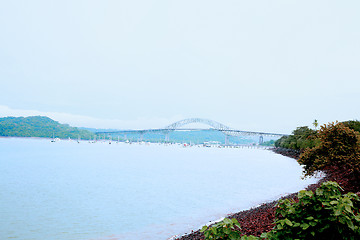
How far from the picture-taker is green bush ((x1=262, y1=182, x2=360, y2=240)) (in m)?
4.41

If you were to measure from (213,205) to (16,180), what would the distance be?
88.0ft

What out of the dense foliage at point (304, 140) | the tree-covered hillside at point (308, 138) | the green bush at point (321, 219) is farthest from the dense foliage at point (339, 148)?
the green bush at point (321, 219)

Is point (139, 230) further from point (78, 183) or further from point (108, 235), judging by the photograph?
point (78, 183)

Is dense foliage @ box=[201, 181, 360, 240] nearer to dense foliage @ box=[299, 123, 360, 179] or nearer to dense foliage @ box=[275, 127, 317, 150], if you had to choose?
dense foliage @ box=[299, 123, 360, 179]

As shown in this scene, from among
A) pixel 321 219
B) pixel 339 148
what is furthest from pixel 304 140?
pixel 321 219

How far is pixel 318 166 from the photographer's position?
1711 centimetres

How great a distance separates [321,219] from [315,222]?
0.60 feet

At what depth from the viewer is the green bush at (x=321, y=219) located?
4406 mm

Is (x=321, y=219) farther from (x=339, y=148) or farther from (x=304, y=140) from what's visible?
(x=304, y=140)

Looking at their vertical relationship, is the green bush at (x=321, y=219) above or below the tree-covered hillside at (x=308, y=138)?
below

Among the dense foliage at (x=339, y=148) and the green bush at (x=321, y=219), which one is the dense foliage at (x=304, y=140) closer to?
the dense foliage at (x=339, y=148)

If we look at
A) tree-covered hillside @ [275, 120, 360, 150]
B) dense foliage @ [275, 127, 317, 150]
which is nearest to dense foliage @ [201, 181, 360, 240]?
tree-covered hillside @ [275, 120, 360, 150]

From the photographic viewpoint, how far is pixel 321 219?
4676 mm

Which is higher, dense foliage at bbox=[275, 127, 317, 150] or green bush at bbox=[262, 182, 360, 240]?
dense foliage at bbox=[275, 127, 317, 150]
